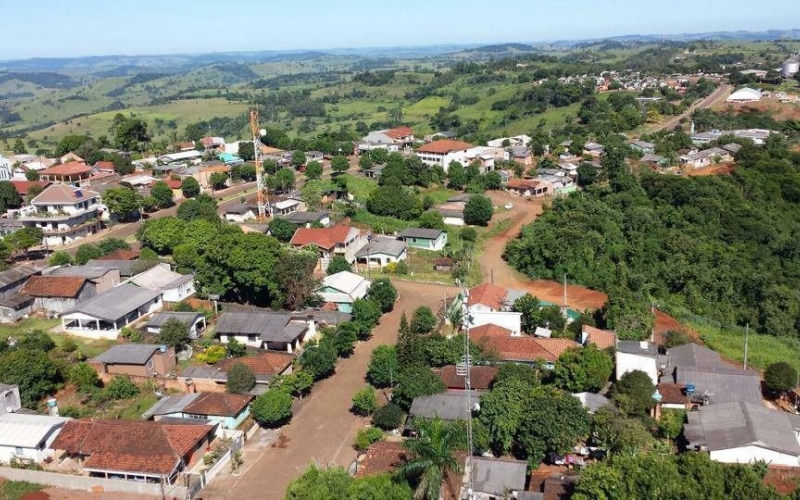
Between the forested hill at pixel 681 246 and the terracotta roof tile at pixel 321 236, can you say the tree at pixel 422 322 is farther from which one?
the terracotta roof tile at pixel 321 236

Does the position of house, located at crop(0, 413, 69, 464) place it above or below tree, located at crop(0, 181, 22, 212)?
below

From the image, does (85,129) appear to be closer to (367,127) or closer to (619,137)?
(367,127)

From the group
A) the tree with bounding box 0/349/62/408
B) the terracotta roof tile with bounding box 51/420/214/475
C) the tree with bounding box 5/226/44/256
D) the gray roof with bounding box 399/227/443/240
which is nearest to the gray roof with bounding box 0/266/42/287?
the tree with bounding box 5/226/44/256

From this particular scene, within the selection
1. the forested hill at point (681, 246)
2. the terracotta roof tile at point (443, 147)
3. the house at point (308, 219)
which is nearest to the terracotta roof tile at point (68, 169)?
the house at point (308, 219)

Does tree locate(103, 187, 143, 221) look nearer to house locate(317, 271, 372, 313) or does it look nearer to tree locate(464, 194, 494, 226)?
house locate(317, 271, 372, 313)

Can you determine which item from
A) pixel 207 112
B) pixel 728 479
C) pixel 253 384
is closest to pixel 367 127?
pixel 207 112

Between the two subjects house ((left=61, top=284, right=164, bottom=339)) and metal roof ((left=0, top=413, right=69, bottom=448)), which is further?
house ((left=61, top=284, right=164, bottom=339))

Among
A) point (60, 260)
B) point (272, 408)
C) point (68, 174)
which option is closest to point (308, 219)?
point (60, 260)
